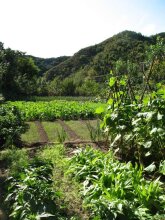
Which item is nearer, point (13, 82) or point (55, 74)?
→ point (13, 82)

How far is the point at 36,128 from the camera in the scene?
16.0m

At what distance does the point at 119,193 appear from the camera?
414cm

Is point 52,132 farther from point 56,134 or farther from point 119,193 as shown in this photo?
point 119,193

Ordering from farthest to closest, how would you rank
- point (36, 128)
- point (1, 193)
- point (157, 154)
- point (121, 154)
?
point (36, 128), point (121, 154), point (157, 154), point (1, 193)

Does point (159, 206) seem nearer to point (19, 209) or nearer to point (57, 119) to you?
point (19, 209)

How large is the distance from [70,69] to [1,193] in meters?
93.6

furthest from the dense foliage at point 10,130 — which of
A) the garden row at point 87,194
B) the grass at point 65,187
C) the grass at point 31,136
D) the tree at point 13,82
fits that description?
the tree at point 13,82

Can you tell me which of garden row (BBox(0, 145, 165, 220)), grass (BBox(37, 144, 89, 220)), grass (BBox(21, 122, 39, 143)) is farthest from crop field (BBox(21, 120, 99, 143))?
garden row (BBox(0, 145, 165, 220))

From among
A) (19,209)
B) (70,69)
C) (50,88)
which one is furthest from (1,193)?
(70,69)

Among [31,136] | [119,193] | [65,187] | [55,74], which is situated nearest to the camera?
[119,193]

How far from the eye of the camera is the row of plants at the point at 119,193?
3.74 metres

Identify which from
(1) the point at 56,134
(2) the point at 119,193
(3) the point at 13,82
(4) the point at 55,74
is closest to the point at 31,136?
(1) the point at 56,134

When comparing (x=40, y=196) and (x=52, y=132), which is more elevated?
(x=40, y=196)

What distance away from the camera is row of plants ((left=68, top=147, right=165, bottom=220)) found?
3744mm
